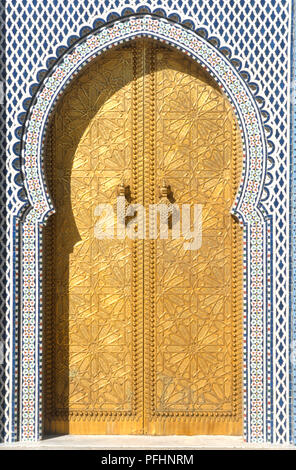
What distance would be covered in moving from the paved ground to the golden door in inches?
2.7

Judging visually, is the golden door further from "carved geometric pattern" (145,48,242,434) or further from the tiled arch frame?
the tiled arch frame

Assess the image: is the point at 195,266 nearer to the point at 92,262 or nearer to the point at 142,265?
the point at 142,265

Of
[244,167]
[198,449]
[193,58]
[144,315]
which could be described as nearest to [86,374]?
[144,315]

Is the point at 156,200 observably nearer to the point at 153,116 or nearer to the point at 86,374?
the point at 153,116

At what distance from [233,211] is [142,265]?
65cm

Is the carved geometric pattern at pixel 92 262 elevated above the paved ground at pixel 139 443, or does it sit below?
above

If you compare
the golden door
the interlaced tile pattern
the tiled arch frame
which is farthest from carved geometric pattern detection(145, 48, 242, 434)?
the interlaced tile pattern

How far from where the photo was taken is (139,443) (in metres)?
4.24

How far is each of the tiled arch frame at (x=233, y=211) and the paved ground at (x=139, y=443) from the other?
81 millimetres

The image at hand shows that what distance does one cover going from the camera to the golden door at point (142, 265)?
171 inches


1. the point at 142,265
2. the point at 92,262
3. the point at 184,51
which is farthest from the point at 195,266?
the point at 184,51

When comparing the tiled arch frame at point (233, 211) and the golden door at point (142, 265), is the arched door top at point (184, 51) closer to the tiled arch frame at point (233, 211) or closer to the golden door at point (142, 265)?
the tiled arch frame at point (233, 211)

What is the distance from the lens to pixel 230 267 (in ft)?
14.3

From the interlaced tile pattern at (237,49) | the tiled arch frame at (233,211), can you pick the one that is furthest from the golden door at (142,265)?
the interlaced tile pattern at (237,49)
